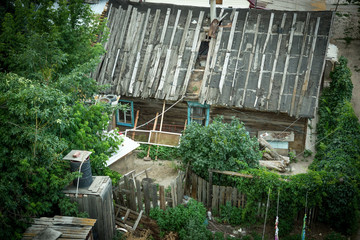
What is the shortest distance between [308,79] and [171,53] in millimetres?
6143

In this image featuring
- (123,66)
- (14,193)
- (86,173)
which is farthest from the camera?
(123,66)

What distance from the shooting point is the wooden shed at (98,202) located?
852 centimetres

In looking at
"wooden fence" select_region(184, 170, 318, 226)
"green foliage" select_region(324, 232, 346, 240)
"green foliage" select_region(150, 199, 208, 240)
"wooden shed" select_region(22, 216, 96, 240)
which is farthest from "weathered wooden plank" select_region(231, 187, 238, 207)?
"wooden shed" select_region(22, 216, 96, 240)

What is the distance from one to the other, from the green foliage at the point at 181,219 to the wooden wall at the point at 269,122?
567 centimetres

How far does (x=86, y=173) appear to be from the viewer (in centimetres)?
866

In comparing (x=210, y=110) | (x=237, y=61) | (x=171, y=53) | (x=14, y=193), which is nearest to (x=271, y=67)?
(x=237, y=61)

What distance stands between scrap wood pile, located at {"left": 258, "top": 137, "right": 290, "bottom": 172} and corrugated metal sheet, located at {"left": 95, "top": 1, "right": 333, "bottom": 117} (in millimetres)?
1648

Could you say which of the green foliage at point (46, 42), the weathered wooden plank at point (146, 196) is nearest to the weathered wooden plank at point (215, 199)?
the weathered wooden plank at point (146, 196)

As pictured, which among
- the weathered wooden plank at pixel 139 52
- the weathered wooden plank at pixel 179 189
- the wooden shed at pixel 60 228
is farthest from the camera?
the weathered wooden plank at pixel 139 52

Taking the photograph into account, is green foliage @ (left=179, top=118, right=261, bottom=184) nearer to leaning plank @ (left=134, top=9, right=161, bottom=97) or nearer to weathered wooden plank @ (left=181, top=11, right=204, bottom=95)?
weathered wooden plank @ (left=181, top=11, right=204, bottom=95)

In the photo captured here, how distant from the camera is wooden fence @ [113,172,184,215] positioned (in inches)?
396

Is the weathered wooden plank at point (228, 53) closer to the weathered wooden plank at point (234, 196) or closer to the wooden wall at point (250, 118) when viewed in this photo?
the wooden wall at point (250, 118)

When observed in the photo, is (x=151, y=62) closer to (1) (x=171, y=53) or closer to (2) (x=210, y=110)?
(1) (x=171, y=53)

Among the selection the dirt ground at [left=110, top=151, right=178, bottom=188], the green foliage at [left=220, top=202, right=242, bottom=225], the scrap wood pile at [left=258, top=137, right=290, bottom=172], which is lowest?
the green foliage at [left=220, top=202, right=242, bottom=225]
